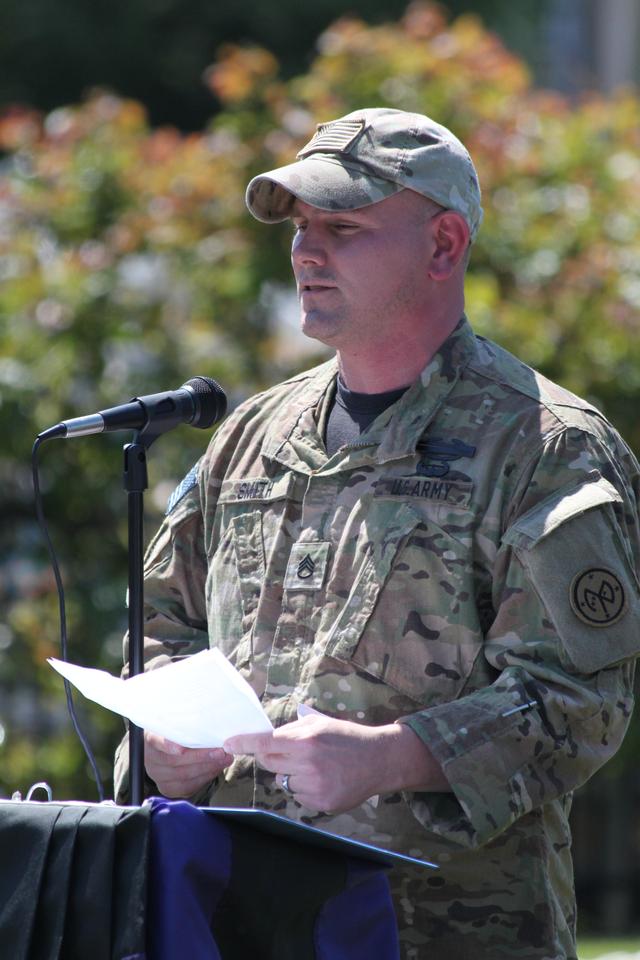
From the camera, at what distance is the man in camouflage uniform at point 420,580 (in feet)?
7.84

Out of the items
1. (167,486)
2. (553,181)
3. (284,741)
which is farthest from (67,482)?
(284,741)

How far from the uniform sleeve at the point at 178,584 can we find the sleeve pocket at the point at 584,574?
2.37ft

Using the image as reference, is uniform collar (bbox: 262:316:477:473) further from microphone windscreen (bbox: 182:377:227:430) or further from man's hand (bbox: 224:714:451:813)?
man's hand (bbox: 224:714:451:813)

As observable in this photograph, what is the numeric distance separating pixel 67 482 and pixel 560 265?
224 centimetres

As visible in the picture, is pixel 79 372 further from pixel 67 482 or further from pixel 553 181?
pixel 553 181

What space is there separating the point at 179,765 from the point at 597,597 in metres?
0.75

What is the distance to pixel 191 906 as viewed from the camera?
6.62 ft

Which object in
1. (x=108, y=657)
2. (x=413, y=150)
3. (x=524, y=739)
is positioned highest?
(x=413, y=150)

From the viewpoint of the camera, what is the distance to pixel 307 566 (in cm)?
267

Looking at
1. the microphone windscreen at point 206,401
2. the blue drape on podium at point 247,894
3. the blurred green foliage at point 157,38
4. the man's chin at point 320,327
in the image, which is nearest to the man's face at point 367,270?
the man's chin at point 320,327

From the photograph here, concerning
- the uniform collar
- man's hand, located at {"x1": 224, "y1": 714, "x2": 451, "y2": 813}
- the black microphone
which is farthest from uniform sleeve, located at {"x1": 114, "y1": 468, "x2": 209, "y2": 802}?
man's hand, located at {"x1": 224, "y1": 714, "x2": 451, "y2": 813}

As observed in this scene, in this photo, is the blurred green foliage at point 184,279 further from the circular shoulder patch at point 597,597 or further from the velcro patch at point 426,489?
the circular shoulder patch at point 597,597

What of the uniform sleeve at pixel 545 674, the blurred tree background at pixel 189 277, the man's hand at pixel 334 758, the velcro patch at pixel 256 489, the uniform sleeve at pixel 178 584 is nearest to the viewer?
the man's hand at pixel 334 758

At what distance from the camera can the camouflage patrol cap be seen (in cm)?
266
